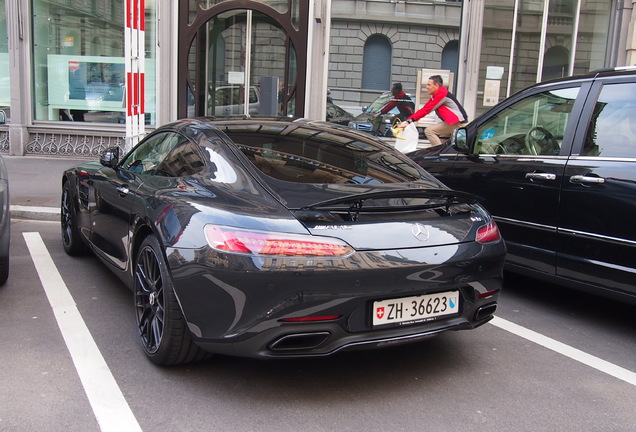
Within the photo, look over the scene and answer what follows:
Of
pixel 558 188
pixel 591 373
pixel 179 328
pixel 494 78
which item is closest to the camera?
pixel 179 328

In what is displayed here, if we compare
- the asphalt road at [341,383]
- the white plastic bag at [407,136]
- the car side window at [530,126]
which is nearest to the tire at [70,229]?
the asphalt road at [341,383]

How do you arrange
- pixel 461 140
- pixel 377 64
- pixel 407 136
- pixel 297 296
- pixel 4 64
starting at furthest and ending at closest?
1. pixel 377 64
2. pixel 4 64
3. pixel 407 136
4. pixel 461 140
5. pixel 297 296

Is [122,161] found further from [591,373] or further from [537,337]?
[591,373]

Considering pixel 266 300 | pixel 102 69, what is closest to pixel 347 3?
pixel 102 69

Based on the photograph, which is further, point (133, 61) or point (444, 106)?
point (444, 106)

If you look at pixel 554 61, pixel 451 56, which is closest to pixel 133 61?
pixel 451 56

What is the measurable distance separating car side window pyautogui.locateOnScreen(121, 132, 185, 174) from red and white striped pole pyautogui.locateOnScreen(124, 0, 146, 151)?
9.65ft

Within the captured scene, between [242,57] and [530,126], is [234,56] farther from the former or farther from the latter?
[530,126]

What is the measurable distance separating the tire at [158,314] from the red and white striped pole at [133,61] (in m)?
4.23

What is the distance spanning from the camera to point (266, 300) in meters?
2.90

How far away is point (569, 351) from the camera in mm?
4016

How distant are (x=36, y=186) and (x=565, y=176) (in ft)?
25.4

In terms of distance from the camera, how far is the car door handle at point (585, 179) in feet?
14.0

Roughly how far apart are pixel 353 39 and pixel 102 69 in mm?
5372
